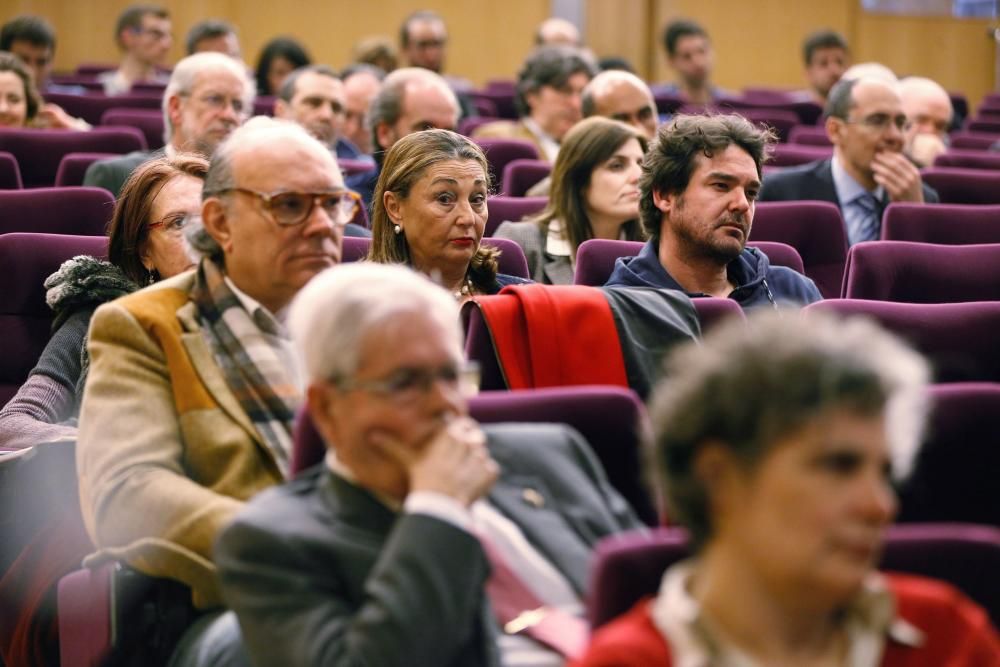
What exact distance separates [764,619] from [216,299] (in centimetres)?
121

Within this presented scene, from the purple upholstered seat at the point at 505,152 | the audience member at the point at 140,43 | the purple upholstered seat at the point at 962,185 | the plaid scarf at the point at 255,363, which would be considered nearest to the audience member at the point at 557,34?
the audience member at the point at 140,43

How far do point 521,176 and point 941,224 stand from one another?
139 centimetres

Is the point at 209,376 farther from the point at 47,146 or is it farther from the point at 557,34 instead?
the point at 557,34

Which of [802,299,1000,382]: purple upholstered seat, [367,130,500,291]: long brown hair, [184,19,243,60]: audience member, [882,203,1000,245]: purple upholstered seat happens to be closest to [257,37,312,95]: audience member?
[184,19,243,60]: audience member

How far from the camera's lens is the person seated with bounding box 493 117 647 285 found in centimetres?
391

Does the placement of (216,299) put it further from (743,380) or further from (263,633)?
(743,380)

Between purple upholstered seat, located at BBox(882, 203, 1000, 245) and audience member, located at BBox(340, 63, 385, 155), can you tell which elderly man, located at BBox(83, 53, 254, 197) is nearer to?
audience member, located at BBox(340, 63, 385, 155)

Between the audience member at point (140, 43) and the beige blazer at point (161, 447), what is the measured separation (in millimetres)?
6791

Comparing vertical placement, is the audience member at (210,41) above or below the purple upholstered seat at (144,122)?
above

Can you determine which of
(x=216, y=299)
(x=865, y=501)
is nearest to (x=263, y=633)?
(x=865, y=501)

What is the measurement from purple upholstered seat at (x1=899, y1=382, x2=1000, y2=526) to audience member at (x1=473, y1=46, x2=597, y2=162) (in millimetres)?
4379

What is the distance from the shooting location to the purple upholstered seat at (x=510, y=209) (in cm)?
423

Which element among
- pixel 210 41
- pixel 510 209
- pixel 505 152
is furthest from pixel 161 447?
pixel 210 41

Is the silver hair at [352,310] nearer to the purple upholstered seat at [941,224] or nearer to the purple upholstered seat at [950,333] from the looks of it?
the purple upholstered seat at [950,333]
